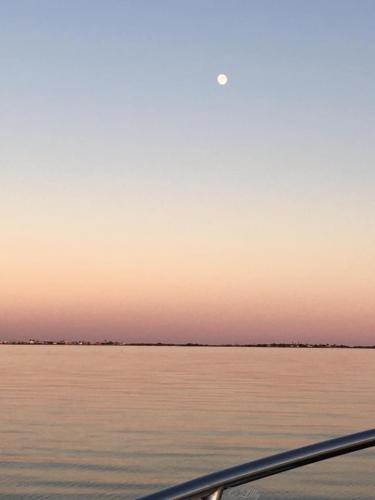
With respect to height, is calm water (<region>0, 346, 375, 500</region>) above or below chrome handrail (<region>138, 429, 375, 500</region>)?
below

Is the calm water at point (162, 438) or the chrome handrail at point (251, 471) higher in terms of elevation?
the chrome handrail at point (251, 471)

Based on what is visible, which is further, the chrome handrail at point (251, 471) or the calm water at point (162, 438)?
the calm water at point (162, 438)

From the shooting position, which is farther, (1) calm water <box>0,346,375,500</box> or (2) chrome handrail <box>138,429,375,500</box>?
(1) calm water <box>0,346,375,500</box>

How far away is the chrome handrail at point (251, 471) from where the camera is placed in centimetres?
265

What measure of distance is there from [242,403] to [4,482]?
28.9 metres

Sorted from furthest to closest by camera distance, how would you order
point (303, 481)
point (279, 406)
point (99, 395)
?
point (99, 395)
point (279, 406)
point (303, 481)

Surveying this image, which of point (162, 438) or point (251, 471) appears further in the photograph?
point (162, 438)

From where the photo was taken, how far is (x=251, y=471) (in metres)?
2.71

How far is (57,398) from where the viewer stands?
56344mm

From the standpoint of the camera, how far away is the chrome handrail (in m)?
2.65

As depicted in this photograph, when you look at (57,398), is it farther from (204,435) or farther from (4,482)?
(4,482)

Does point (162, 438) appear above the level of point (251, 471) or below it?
below

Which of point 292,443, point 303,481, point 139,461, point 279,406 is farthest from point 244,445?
point 279,406

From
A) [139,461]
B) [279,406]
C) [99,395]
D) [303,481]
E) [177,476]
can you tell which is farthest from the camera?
[99,395]
